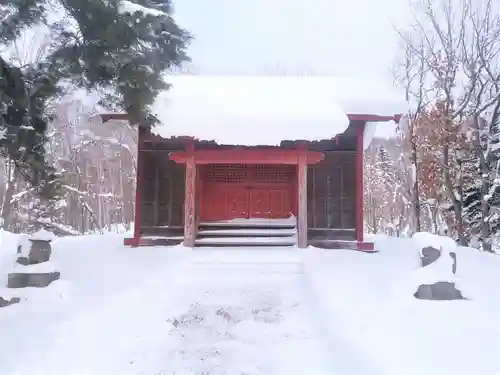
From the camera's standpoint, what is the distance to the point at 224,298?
6594 mm

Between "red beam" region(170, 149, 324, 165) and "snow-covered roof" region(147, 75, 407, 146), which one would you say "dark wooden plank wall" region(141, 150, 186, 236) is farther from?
"snow-covered roof" region(147, 75, 407, 146)

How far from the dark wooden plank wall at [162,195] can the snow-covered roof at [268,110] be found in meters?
1.55

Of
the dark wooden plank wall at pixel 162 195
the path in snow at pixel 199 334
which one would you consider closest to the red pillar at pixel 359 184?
the path in snow at pixel 199 334

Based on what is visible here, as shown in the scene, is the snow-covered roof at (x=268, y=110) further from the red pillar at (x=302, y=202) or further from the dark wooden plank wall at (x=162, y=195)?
the dark wooden plank wall at (x=162, y=195)

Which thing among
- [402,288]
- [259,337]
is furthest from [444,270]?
[259,337]

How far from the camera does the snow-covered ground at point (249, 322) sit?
12.5 feet

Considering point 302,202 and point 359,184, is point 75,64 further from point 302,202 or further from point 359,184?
point 359,184

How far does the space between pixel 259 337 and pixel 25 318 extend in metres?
2.45

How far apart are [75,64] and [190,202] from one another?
491 cm

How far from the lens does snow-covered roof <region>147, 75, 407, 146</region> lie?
954cm

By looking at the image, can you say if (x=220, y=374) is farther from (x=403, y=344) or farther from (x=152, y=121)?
(x=152, y=121)

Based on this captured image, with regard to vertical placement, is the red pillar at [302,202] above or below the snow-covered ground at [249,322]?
above

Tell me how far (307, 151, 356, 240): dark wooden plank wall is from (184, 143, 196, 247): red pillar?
291 centimetres

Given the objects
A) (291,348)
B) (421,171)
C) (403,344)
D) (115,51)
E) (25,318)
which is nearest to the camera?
(403,344)
